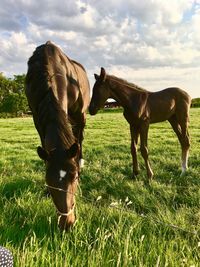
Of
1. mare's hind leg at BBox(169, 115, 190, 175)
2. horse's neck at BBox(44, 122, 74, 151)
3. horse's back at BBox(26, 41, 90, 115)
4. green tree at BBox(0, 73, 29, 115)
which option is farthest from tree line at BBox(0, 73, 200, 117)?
horse's neck at BBox(44, 122, 74, 151)

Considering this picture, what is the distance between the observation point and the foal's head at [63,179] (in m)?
3.94

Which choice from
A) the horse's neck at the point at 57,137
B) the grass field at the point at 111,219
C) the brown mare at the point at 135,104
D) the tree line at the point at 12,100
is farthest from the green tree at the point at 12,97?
the horse's neck at the point at 57,137

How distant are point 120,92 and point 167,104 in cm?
141

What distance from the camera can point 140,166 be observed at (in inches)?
331

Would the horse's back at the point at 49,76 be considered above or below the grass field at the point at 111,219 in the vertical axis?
above

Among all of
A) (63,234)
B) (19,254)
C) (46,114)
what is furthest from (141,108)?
(19,254)

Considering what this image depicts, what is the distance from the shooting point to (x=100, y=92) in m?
7.50

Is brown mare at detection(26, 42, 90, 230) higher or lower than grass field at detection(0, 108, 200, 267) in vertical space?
higher

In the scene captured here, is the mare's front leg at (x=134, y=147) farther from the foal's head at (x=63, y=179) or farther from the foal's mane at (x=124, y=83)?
the foal's head at (x=63, y=179)

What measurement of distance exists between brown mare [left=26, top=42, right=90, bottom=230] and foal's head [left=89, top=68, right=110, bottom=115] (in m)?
0.45

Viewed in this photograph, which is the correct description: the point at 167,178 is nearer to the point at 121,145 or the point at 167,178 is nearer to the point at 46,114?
the point at 46,114

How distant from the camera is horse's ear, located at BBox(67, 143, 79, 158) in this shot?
405 cm

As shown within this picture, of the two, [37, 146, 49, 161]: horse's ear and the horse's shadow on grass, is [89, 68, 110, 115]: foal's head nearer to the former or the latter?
the horse's shadow on grass

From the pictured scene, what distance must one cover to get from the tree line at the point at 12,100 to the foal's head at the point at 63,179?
5356 centimetres
